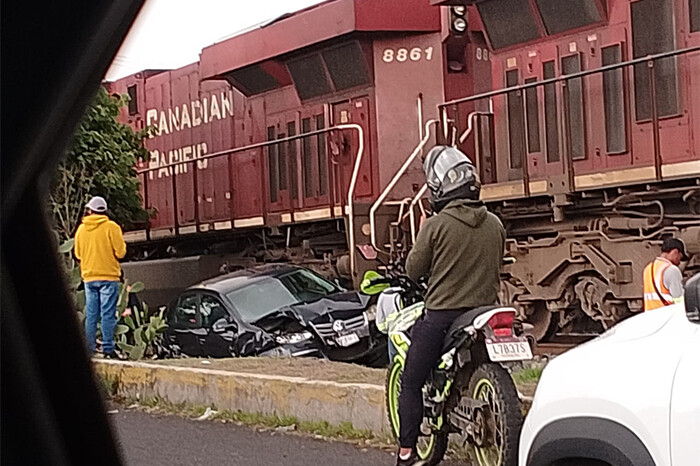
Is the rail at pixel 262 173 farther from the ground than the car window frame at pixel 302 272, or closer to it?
farther from the ground

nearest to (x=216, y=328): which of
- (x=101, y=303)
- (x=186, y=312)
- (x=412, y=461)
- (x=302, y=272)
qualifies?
(x=186, y=312)

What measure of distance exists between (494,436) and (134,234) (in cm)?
1073

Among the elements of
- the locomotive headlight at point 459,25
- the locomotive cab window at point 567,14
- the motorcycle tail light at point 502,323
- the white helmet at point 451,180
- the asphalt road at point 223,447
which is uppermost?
the locomotive headlight at point 459,25

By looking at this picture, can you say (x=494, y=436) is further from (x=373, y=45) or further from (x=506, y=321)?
(x=373, y=45)

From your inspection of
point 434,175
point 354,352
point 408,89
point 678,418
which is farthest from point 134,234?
point 678,418

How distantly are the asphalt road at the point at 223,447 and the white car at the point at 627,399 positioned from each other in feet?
6.33

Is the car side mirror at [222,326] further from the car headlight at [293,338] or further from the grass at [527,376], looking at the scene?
the grass at [527,376]

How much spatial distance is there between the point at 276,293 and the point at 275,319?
52 cm

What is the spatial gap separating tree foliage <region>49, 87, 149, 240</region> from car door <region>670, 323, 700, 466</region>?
997 centimetres

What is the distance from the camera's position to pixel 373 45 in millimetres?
10938

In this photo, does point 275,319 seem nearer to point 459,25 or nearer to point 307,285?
point 307,285

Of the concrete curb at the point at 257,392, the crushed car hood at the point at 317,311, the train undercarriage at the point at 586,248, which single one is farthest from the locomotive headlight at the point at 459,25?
the concrete curb at the point at 257,392

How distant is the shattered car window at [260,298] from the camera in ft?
30.5

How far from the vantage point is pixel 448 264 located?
4.46 m
